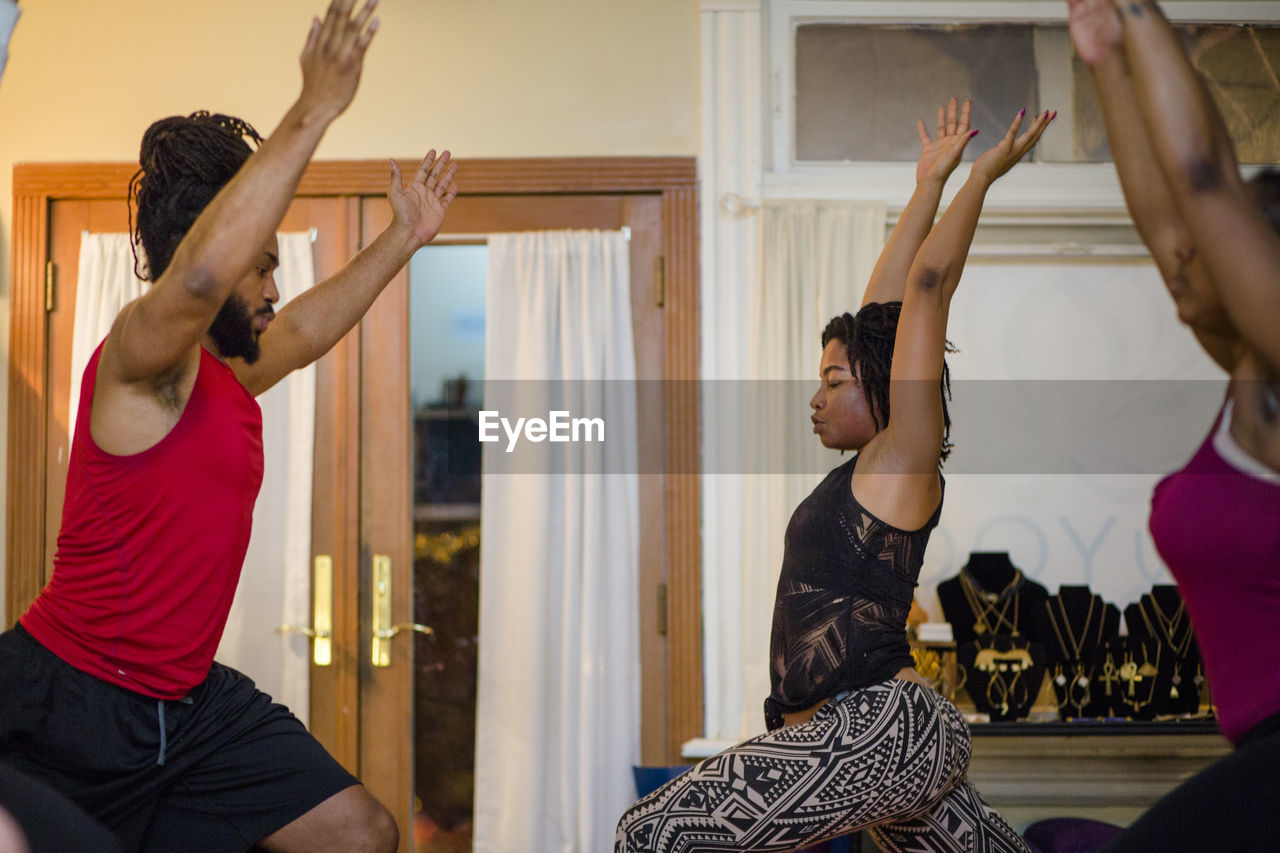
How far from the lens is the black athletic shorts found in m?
1.80

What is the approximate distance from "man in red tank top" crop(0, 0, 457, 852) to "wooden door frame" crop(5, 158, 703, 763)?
1.60 m

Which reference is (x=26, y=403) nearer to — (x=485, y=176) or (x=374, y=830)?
(x=485, y=176)

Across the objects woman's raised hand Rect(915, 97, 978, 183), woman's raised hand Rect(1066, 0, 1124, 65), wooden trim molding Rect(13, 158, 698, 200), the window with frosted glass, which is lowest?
woman's raised hand Rect(1066, 0, 1124, 65)

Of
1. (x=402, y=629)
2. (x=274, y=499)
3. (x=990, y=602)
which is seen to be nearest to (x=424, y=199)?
(x=274, y=499)

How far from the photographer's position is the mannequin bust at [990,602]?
3430 mm

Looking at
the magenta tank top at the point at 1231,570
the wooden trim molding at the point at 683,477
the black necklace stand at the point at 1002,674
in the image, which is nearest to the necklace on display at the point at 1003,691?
the black necklace stand at the point at 1002,674

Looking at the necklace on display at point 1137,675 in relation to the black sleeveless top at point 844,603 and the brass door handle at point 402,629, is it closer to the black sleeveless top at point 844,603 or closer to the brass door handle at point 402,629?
the black sleeveless top at point 844,603

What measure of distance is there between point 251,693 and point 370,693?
1.54 metres

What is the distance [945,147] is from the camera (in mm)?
2322

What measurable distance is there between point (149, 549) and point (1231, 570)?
62.4 inches

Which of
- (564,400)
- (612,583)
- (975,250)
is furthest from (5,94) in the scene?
(975,250)

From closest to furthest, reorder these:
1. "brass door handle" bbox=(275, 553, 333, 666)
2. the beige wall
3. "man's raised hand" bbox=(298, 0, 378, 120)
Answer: "man's raised hand" bbox=(298, 0, 378, 120) < "brass door handle" bbox=(275, 553, 333, 666) < the beige wall

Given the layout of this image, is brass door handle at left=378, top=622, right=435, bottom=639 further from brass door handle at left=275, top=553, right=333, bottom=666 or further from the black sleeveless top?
the black sleeveless top

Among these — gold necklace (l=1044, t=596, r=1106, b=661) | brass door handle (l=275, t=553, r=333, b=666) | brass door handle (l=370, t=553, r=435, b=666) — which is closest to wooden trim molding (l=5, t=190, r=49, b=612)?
brass door handle (l=275, t=553, r=333, b=666)
